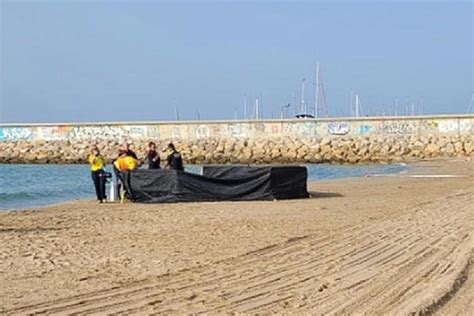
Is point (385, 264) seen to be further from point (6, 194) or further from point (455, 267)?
point (6, 194)

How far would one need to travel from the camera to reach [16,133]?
74812 mm

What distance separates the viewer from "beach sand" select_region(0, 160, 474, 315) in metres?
8.62

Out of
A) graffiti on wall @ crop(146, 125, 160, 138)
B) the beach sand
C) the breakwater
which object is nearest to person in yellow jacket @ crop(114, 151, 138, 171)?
the beach sand

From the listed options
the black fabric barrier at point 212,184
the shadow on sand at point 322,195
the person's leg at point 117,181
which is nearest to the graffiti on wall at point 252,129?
the shadow on sand at point 322,195

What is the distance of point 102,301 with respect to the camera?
8.55 meters

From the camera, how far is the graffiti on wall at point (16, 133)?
73.8 metres

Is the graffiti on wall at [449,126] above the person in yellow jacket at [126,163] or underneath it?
underneath

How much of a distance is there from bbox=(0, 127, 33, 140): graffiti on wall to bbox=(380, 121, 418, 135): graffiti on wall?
99.8ft

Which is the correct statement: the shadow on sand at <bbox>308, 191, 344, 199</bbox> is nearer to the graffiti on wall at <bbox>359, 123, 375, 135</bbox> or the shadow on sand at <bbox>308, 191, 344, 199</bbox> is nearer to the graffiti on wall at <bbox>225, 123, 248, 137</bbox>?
the graffiti on wall at <bbox>359, 123, 375, 135</bbox>

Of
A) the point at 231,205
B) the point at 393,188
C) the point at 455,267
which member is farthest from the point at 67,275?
the point at 393,188

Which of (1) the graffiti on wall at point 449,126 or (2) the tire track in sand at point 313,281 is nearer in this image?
(2) the tire track in sand at point 313,281

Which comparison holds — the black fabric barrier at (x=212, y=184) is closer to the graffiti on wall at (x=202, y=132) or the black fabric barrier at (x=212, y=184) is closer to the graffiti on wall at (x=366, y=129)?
the graffiti on wall at (x=366, y=129)

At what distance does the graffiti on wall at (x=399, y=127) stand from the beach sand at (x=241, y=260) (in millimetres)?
41332

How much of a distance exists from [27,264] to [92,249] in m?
1.56
